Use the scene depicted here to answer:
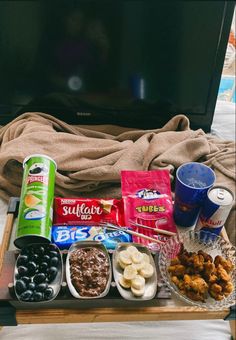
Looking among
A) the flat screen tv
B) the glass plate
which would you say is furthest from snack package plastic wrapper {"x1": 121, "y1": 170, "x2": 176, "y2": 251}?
the flat screen tv

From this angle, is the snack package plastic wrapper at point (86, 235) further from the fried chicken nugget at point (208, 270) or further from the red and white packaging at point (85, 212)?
the fried chicken nugget at point (208, 270)

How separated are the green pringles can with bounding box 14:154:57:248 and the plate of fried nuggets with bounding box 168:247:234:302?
273mm

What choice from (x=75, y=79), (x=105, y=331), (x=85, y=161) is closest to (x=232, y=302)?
(x=105, y=331)

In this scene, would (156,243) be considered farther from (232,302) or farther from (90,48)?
(90,48)

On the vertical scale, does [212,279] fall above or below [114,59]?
below

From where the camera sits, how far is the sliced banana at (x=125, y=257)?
77cm

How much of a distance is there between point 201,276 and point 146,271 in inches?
4.4

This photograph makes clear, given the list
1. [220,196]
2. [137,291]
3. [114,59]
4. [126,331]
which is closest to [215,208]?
[220,196]

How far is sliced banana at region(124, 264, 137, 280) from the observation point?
739mm

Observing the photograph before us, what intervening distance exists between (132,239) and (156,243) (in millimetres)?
55

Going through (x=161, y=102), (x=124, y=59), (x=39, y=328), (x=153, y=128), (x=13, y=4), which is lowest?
(x=39, y=328)

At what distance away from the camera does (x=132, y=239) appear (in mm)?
871

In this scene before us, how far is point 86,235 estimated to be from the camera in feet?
2.81

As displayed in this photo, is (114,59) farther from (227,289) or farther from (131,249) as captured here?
(227,289)
